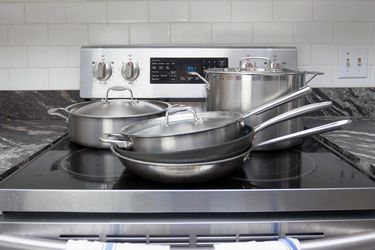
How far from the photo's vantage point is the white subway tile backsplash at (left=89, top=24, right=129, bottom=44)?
1420 millimetres

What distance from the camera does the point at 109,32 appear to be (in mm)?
1422

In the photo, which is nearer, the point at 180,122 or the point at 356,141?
the point at 180,122

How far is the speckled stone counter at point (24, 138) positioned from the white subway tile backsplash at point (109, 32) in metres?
0.30

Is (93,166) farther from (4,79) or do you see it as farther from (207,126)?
(4,79)

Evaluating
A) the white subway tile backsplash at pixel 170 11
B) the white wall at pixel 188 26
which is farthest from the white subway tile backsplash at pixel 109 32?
the white subway tile backsplash at pixel 170 11

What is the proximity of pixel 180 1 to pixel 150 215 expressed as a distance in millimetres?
827

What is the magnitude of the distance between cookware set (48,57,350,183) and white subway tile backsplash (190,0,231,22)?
0.37 m

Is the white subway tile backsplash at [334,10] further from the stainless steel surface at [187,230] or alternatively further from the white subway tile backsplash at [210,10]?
the stainless steel surface at [187,230]

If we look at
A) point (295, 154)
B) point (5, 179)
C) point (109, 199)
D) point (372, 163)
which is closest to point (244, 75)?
point (295, 154)

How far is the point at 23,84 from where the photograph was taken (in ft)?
4.76

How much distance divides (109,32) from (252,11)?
455mm

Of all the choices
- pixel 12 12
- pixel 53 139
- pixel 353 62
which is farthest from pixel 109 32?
pixel 353 62

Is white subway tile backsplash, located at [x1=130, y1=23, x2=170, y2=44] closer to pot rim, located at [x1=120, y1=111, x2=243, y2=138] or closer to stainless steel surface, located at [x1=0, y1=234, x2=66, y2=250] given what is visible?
pot rim, located at [x1=120, y1=111, x2=243, y2=138]

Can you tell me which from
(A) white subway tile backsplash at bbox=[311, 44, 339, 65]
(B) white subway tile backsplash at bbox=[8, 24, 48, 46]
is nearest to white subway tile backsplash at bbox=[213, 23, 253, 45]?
(A) white subway tile backsplash at bbox=[311, 44, 339, 65]
